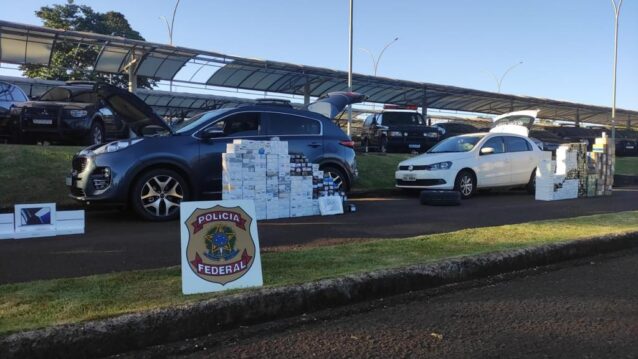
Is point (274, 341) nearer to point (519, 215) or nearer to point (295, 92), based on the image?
point (519, 215)

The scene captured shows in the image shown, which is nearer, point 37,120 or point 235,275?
point 235,275

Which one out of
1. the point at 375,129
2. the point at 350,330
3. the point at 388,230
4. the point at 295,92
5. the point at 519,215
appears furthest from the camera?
the point at 295,92

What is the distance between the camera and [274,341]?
12.1ft

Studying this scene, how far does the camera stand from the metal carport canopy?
20.4m

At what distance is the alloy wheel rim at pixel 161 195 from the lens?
821 cm

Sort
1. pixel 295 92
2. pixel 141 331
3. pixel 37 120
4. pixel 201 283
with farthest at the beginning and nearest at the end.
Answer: pixel 295 92 → pixel 37 120 → pixel 201 283 → pixel 141 331

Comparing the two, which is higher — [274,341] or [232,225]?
[232,225]

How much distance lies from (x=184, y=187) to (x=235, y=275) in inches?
176

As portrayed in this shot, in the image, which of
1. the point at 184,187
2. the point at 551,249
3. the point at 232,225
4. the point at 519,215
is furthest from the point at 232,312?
the point at 519,215

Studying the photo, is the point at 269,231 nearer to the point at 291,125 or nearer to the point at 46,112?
the point at 291,125

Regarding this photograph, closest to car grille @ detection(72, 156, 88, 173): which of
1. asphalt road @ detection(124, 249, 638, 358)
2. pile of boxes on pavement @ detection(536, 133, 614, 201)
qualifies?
asphalt road @ detection(124, 249, 638, 358)

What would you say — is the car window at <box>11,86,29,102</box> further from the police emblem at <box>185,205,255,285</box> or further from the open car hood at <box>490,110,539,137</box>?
the open car hood at <box>490,110,539,137</box>

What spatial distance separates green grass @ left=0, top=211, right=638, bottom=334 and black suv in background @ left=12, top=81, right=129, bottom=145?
7.95m

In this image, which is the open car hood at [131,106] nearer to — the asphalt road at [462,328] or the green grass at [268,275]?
the green grass at [268,275]
